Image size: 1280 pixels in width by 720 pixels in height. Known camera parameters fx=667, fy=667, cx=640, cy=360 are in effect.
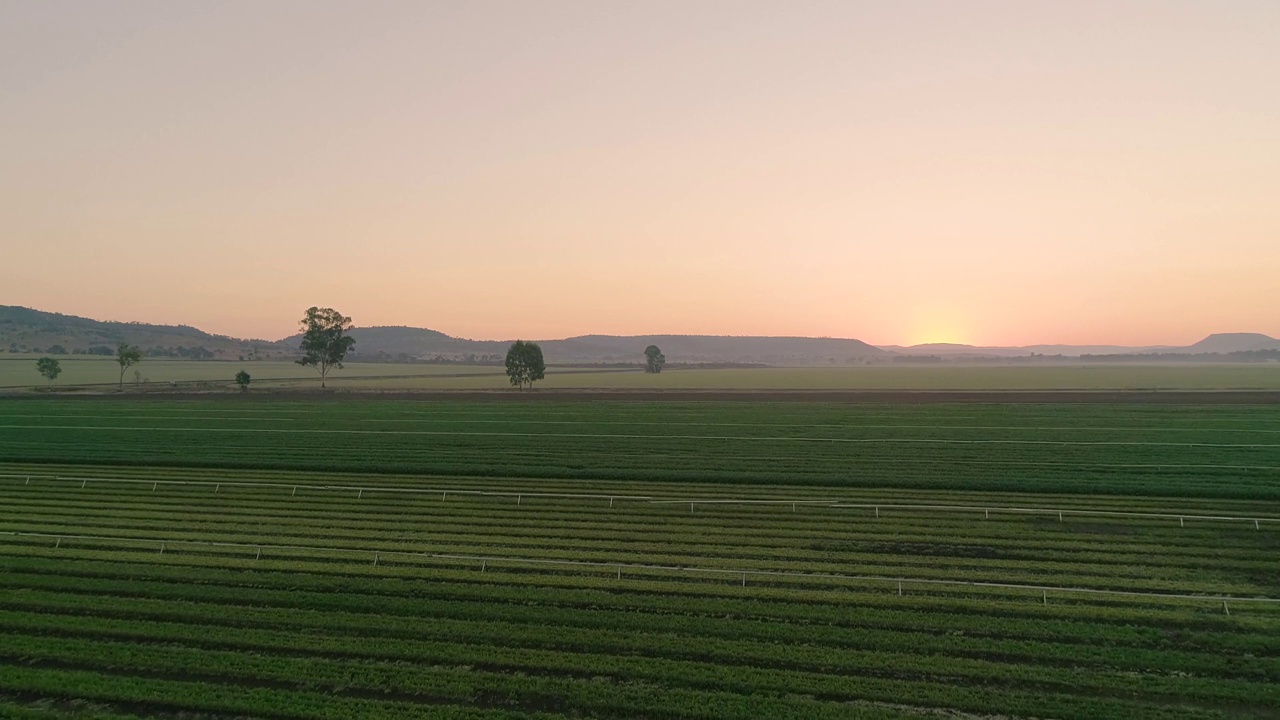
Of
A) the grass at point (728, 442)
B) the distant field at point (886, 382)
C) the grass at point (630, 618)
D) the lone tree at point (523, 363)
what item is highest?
the lone tree at point (523, 363)

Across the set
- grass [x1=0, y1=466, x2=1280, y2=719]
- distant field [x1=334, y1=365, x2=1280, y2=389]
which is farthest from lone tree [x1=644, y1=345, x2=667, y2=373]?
grass [x1=0, y1=466, x2=1280, y2=719]

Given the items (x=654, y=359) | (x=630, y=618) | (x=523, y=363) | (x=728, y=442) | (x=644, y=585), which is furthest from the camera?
(x=654, y=359)

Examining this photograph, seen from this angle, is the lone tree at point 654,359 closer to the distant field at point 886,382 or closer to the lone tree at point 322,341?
the distant field at point 886,382

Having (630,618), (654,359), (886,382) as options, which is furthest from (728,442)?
(654,359)

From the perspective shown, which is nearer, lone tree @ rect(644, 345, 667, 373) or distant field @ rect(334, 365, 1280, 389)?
distant field @ rect(334, 365, 1280, 389)

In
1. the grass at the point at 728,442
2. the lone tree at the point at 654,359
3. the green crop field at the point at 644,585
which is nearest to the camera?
the green crop field at the point at 644,585

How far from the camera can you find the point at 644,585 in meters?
18.0

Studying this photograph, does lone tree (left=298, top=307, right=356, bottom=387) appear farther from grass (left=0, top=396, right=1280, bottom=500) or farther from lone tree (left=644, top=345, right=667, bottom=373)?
lone tree (left=644, top=345, right=667, bottom=373)

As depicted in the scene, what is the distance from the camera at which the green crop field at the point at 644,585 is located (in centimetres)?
1291

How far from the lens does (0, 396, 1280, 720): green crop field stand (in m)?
12.9

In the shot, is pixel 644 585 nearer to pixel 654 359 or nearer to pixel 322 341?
pixel 322 341

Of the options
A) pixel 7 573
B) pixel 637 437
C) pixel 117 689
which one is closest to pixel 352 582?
pixel 117 689

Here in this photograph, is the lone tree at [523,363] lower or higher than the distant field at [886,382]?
higher

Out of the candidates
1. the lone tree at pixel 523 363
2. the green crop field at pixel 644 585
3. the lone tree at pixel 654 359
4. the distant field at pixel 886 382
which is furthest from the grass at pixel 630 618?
the lone tree at pixel 654 359
